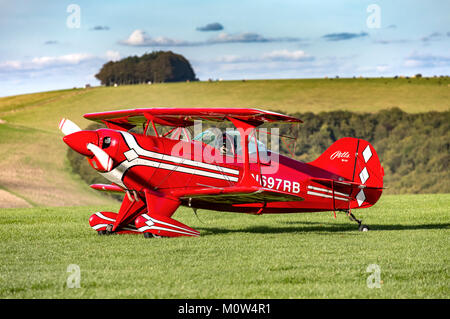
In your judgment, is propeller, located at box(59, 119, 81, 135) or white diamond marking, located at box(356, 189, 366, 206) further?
white diamond marking, located at box(356, 189, 366, 206)

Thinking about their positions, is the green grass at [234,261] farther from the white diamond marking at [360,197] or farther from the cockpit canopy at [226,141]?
the cockpit canopy at [226,141]

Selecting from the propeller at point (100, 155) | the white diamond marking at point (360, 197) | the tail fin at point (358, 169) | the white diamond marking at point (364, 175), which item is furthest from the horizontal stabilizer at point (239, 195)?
the white diamond marking at point (364, 175)

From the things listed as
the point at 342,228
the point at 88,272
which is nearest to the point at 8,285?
the point at 88,272

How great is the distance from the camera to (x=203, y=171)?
12.9 m

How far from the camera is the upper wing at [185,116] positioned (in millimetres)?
12070

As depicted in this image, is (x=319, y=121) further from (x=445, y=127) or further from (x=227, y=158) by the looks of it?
(x=227, y=158)

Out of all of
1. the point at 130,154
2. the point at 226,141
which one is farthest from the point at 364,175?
the point at 130,154

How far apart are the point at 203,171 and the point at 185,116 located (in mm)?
1213

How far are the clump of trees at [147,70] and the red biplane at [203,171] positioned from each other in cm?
7673

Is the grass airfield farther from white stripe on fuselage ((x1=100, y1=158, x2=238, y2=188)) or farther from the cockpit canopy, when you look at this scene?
the cockpit canopy

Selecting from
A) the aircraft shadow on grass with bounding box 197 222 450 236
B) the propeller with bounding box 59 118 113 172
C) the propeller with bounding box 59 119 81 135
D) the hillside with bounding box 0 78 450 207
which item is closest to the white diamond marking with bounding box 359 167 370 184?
the aircraft shadow on grass with bounding box 197 222 450 236

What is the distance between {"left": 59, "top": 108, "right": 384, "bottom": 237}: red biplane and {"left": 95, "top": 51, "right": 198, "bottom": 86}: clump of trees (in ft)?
252

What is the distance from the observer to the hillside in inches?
1962
